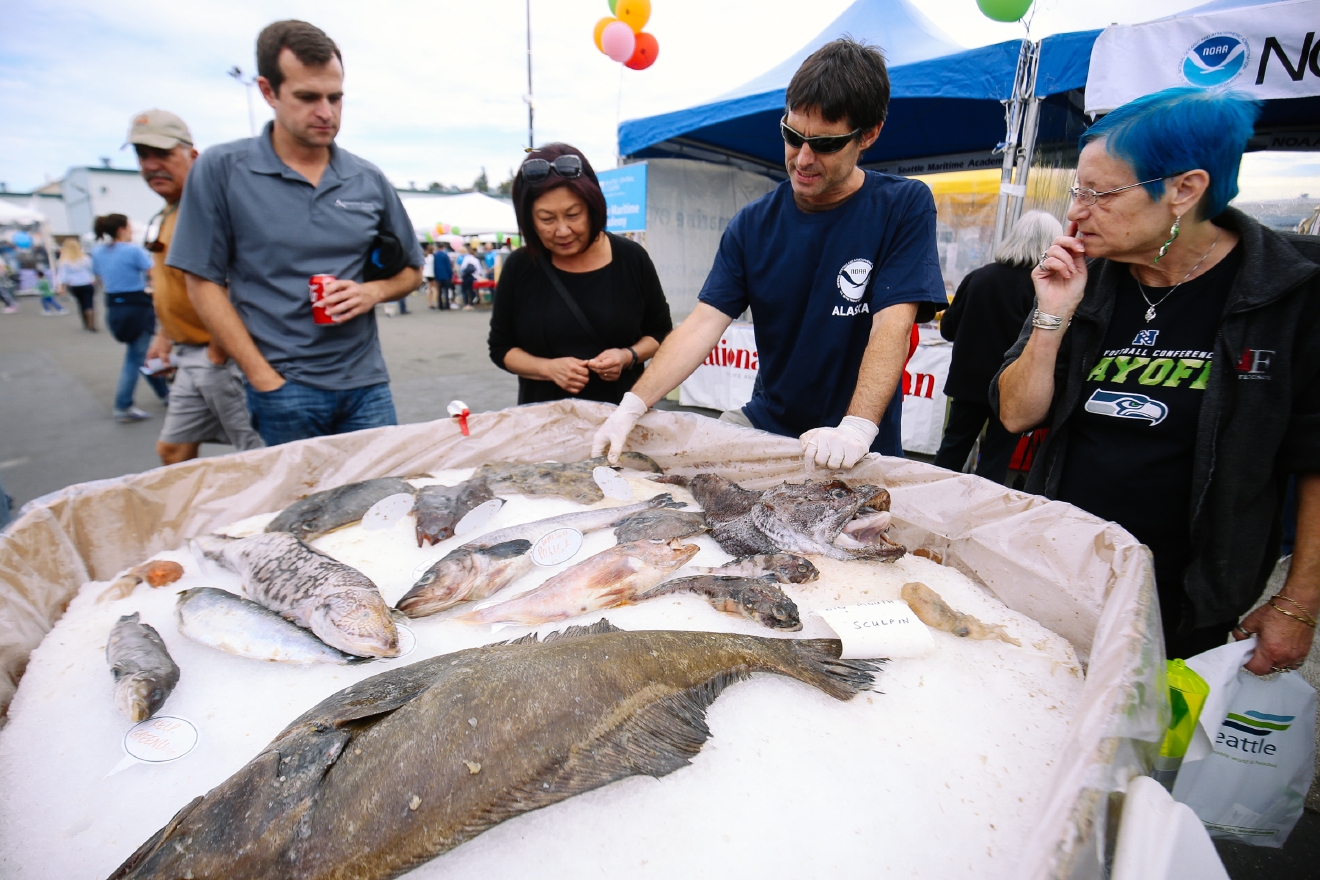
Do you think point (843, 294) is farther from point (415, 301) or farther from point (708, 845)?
point (415, 301)

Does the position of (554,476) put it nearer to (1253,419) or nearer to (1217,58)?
(1253,419)

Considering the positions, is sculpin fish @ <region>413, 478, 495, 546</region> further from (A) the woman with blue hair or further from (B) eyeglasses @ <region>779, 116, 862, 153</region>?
(A) the woman with blue hair

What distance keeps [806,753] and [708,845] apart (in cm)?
27

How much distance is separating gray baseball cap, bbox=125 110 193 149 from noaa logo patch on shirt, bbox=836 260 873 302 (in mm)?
3365

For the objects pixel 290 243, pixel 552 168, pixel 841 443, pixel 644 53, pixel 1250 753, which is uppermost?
pixel 644 53

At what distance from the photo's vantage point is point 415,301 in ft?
76.5

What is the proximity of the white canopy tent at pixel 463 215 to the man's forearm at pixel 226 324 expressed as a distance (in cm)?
2605

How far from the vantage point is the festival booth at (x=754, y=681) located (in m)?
0.96

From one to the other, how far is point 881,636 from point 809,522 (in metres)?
0.51

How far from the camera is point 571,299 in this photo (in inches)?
113

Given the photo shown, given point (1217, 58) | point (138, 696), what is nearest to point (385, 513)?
point (138, 696)

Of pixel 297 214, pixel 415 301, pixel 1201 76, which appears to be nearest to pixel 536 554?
pixel 297 214

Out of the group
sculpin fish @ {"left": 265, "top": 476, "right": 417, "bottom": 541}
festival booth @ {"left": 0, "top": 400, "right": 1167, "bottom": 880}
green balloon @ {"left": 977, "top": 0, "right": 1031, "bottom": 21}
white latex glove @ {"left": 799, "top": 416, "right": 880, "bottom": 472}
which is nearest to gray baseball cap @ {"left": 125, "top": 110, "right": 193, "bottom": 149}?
festival booth @ {"left": 0, "top": 400, "right": 1167, "bottom": 880}

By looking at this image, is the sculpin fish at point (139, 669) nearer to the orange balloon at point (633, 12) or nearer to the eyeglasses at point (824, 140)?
the eyeglasses at point (824, 140)
